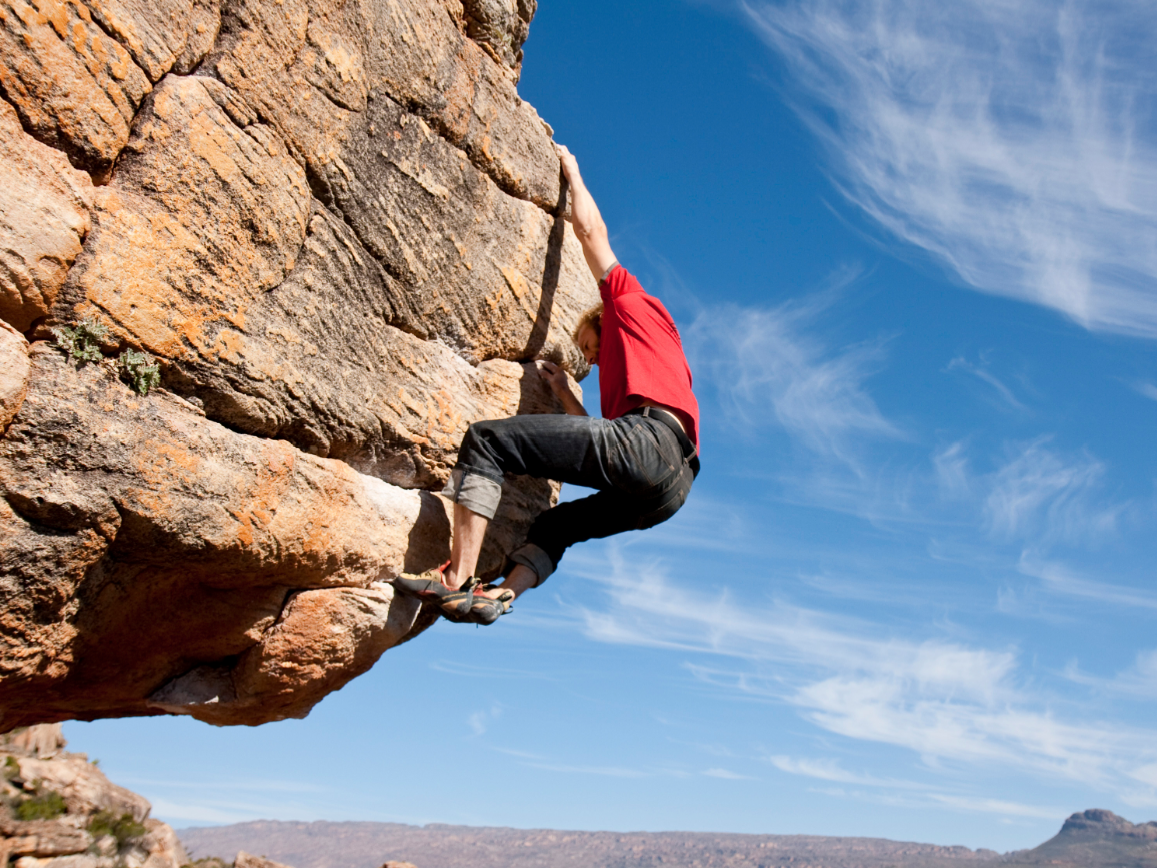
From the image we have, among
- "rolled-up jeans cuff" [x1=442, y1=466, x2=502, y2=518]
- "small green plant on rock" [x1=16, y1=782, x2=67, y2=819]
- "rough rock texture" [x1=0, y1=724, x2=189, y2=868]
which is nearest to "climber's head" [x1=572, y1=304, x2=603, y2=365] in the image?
"rolled-up jeans cuff" [x1=442, y1=466, x2=502, y2=518]

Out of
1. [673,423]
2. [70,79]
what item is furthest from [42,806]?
[70,79]

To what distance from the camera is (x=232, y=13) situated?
4.85 m

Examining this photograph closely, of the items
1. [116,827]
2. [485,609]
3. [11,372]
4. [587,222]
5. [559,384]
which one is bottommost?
[116,827]

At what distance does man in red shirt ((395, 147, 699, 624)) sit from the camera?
18.1 feet

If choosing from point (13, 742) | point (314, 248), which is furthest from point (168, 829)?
point (314, 248)

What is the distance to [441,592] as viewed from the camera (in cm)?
535

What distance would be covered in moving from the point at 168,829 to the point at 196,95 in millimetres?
20209

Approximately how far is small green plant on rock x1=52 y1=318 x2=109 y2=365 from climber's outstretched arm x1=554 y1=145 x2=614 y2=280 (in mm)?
3561

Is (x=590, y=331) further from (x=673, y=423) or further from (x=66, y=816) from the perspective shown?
(x=66, y=816)

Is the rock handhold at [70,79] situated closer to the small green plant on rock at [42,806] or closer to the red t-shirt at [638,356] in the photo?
the red t-shirt at [638,356]

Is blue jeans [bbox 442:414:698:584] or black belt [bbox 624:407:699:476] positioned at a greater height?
black belt [bbox 624:407:699:476]

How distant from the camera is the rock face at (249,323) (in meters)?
4.13

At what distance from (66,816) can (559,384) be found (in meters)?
15.3

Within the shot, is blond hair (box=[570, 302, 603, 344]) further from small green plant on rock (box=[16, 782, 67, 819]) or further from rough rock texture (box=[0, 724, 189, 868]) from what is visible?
small green plant on rock (box=[16, 782, 67, 819])
